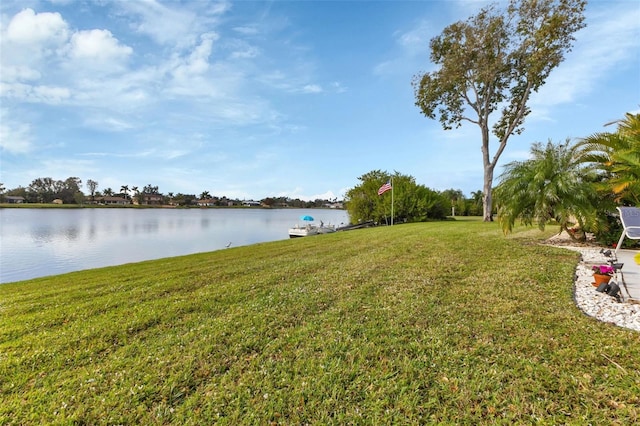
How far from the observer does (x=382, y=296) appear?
14.0ft

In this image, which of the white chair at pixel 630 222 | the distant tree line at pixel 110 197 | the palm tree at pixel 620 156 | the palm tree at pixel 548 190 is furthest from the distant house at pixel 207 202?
the white chair at pixel 630 222

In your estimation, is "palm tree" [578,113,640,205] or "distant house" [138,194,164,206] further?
"distant house" [138,194,164,206]

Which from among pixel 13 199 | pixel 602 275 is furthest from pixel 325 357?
pixel 13 199

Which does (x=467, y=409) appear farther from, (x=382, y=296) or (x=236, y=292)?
(x=236, y=292)

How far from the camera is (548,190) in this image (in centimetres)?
743

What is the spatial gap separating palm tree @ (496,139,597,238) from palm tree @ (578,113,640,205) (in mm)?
416

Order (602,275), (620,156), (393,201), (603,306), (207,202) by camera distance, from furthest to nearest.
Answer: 1. (207,202)
2. (393,201)
3. (620,156)
4. (602,275)
5. (603,306)

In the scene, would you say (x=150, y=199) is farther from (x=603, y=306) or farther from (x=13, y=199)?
(x=603, y=306)

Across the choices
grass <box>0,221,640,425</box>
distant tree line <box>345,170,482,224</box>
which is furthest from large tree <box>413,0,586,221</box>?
grass <box>0,221,640,425</box>

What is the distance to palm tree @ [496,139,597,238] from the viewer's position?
23.9 ft

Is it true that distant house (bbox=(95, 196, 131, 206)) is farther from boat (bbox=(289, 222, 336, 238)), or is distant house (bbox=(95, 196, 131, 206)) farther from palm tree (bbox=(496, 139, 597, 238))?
palm tree (bbox=(496, 139, 597, 238))

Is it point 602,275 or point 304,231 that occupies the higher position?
point 602,275

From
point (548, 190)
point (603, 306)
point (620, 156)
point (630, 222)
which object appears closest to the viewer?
point (603, 306)

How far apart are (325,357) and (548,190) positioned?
25.7 feet
